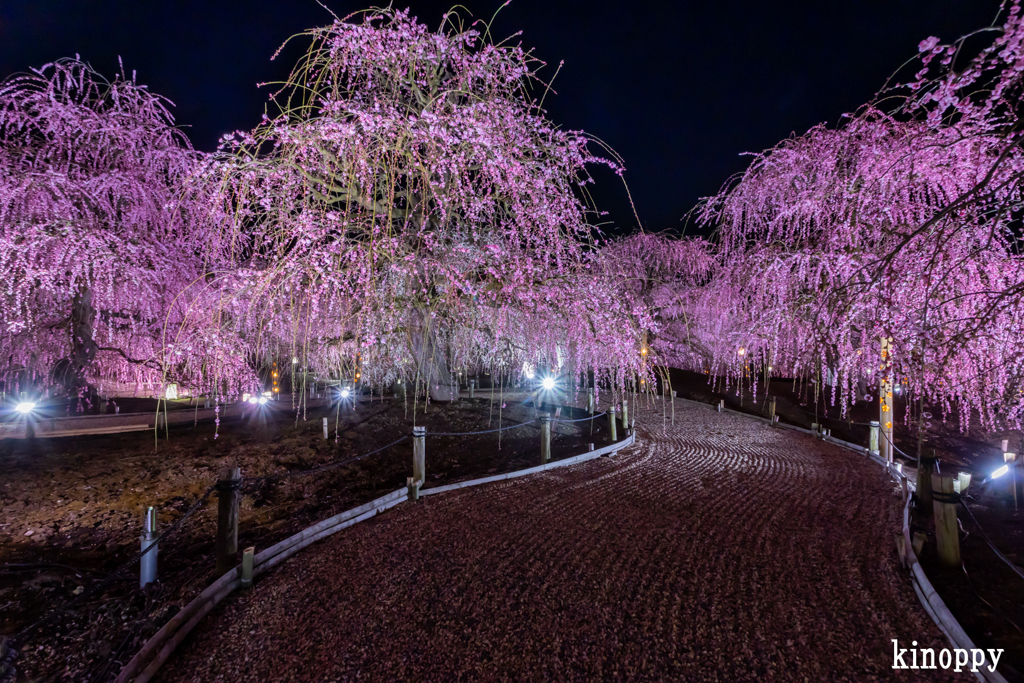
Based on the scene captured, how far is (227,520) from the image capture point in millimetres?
3801

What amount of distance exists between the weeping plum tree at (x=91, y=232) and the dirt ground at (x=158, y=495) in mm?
1815

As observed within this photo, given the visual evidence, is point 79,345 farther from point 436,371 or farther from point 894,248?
point 894,248

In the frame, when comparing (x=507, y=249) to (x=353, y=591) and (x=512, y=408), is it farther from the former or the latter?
(x=512, y=408)

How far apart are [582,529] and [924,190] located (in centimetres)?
726

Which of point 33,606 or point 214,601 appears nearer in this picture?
point 214,601

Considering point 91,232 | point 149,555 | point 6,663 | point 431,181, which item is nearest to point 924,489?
point 431,181

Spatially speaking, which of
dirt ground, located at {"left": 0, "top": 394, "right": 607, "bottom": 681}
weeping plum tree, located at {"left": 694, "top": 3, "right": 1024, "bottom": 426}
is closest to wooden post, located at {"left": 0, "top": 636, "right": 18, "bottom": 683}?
dirt ground, located at {"left": 0, "top": 394, "right": 607, "bottom": 681}

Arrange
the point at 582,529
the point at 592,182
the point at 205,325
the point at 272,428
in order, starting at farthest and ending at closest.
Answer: the point at 272,428 < the point at 205,325 < the point at 592,182 < the point at 582,529

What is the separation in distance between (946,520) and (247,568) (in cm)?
617

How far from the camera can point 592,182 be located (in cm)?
552

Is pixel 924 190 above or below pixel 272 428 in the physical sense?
above

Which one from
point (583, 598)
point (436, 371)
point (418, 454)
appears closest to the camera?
point (583, 598)

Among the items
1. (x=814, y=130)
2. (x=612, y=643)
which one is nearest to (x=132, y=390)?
(x=612, y=643)

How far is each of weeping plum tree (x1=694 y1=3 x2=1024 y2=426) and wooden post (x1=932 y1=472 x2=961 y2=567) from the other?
0.78 metres
